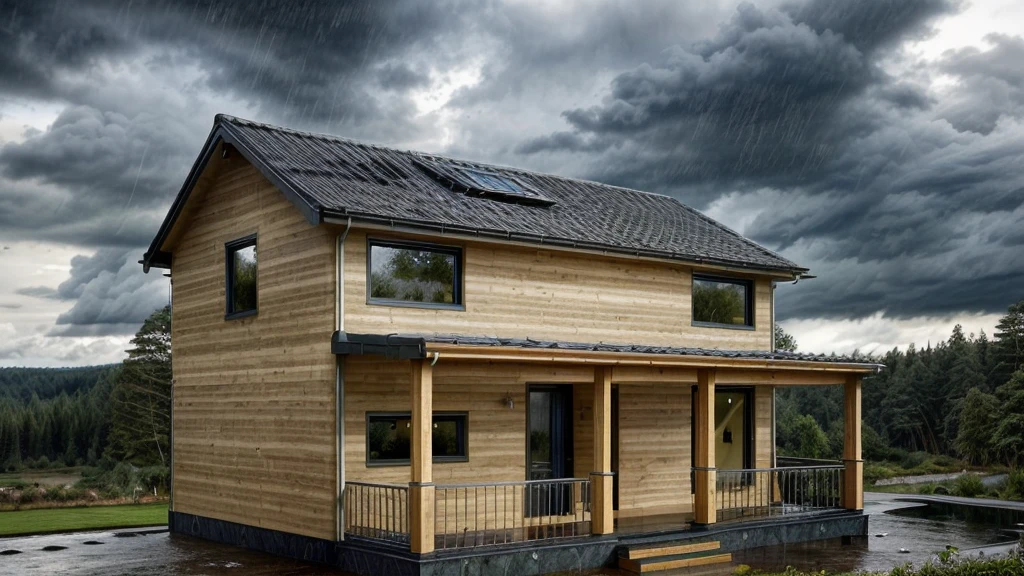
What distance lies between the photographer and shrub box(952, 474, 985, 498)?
84.2 feet

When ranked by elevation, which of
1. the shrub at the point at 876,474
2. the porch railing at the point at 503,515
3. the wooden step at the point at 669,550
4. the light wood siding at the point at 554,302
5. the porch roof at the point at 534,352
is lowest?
the shrub at the point at 876,474

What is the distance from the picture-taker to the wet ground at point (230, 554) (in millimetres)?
13875

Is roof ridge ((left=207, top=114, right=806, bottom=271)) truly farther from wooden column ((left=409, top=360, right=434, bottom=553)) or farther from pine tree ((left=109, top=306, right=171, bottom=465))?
pine tree ((left=109, top=306, right=171, bottom=465))

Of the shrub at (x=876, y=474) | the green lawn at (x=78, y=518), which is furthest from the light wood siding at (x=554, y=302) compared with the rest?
the shrub at (x=876, y=474)

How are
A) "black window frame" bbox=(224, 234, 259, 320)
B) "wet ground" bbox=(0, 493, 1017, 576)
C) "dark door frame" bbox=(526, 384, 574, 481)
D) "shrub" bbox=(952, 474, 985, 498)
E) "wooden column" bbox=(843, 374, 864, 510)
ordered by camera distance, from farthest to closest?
1. "shrub" bbox=(952, 474, 985, 498)
2. "wooden column" bbox=(843, 374, 864, 510)
3. "black window frame" bbox=(224, 234, 259, 320)
4. "dark door frame" bbox=(526, 384, 574, 481)
5. "wet ground" bbox=(0, 493, 1017, 576)

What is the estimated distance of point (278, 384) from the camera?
15328 mm

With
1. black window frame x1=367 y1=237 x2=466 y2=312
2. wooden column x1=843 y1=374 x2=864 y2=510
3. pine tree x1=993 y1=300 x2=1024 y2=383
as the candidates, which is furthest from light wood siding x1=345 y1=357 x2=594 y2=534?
pine tree x1=993 y1=300 x2=1024 y2=383

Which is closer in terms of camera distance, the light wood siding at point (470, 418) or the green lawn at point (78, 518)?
the light wood siding at point (470, 418)

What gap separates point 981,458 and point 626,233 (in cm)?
2851

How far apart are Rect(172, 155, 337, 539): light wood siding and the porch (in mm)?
1035

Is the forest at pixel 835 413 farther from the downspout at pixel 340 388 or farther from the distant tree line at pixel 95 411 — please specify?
the downspout at pixel 340 388

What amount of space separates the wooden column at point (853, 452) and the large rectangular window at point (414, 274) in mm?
7990

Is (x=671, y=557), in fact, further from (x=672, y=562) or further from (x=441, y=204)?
(x=441, y=204)

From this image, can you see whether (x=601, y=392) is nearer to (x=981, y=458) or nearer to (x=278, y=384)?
(x=278, y=384)
